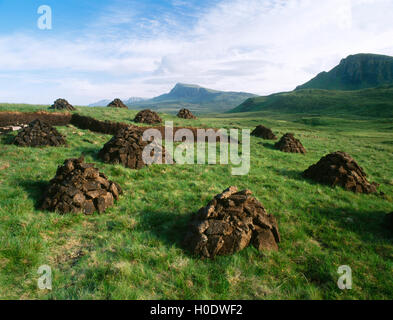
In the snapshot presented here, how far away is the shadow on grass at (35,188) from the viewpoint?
8.01m

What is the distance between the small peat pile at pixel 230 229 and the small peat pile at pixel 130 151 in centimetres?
732

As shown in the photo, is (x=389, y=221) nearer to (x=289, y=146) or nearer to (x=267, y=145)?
(x=289, y=146)

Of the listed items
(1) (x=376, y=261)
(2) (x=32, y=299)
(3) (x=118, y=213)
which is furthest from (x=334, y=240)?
(2) (x=32, y=299)

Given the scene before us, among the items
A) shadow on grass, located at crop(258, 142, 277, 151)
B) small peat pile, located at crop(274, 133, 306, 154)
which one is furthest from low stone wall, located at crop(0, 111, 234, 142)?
small peat pile, located at crop(274, 133, 306, 154)

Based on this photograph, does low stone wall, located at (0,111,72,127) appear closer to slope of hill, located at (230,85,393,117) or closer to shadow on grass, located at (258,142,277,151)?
shadow on grass, located at (258,142,277,151)

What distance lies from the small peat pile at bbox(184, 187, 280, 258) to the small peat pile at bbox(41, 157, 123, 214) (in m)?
3.78

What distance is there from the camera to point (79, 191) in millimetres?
7906

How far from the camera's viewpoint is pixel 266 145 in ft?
74.6

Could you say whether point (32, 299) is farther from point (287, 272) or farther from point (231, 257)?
point (287, 272)

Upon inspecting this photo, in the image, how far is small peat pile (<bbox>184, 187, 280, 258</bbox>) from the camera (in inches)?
232

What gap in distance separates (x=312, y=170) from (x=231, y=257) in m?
9.89

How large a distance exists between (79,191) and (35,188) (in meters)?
2.44

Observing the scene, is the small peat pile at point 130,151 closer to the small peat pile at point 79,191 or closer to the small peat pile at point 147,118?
the small peat pile at point 79,191

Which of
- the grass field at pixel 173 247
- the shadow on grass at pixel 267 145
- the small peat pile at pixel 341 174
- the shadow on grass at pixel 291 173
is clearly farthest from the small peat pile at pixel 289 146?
the grass field at pixel 173 247
